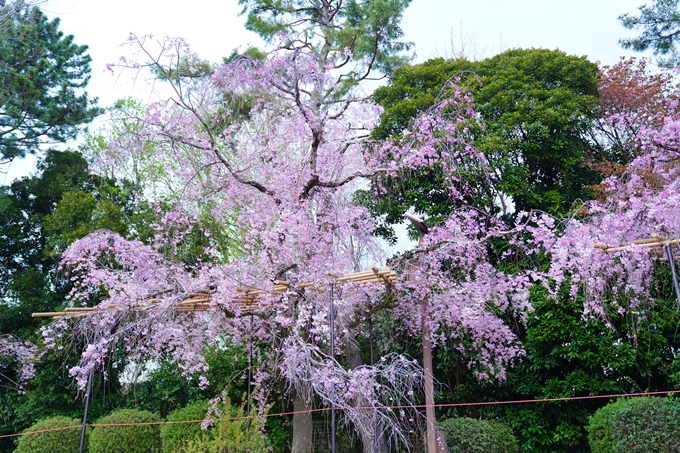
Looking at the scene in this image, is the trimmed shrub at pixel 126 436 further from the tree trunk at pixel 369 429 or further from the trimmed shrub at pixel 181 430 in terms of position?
the tree trunk at pixel 369 429

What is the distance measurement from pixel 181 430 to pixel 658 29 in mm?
9406

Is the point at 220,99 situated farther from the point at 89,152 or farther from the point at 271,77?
the point at 89,152

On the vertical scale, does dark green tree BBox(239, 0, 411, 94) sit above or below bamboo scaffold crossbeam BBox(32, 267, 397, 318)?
above

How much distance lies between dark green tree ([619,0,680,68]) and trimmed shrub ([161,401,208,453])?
342 inches

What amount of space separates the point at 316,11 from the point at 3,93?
17.9 feet

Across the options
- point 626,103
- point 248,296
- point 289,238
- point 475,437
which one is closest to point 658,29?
point 626,103

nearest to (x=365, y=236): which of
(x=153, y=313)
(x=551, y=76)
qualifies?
(x=153, y=313)

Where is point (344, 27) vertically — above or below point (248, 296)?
above

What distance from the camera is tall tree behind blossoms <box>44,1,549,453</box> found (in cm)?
590

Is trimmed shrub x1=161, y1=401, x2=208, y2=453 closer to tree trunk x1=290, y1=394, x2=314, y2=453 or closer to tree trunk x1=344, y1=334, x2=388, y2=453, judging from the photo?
tree trunk x1=290, y1=394, x2=314, y2=453

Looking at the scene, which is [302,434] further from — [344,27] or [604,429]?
[344,27]

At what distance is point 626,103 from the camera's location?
28.9 ft

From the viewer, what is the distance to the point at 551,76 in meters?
8.88

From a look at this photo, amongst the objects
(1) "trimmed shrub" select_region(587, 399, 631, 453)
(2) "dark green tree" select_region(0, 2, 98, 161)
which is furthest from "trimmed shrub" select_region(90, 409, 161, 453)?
(2) "dark green tree" select_region(0, 2, 98, 161)
